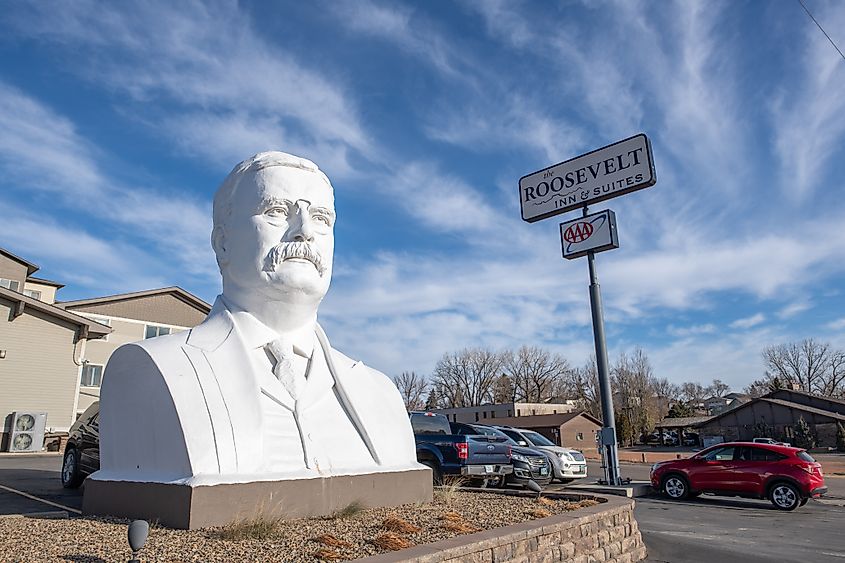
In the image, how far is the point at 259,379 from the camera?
6.43 m

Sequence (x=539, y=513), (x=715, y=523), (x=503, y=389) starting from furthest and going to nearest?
1. (x=503, y=389)
2. (x=715, y=523)
3. (x=539, y=513)

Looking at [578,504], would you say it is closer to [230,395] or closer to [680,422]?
[230,395]

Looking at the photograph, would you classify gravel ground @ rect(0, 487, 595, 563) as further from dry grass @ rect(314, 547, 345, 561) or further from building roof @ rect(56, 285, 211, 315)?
building roof @ rect(56, 285, 211, 315)

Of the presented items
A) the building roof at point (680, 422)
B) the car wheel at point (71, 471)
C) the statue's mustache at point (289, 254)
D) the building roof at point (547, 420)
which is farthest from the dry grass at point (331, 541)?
the building roof at point (680, 422)

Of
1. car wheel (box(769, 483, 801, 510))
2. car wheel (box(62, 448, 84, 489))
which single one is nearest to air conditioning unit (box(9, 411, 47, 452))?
car wheel (box(62, 448, 84, 489))

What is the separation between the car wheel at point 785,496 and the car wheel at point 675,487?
67.1 inches

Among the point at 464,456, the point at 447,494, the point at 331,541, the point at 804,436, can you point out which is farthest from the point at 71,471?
the point at 804,436

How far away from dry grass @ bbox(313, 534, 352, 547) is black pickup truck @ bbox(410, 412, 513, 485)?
655 centimetres

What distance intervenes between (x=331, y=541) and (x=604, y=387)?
10276 millimetres

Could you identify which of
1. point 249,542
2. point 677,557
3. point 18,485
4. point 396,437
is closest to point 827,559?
point 677,557

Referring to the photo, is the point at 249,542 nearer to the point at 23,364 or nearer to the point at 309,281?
the point at 309,281

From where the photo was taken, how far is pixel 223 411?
19.3ft

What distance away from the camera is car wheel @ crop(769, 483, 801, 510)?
491 inches

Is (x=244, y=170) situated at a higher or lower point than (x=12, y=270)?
lower
